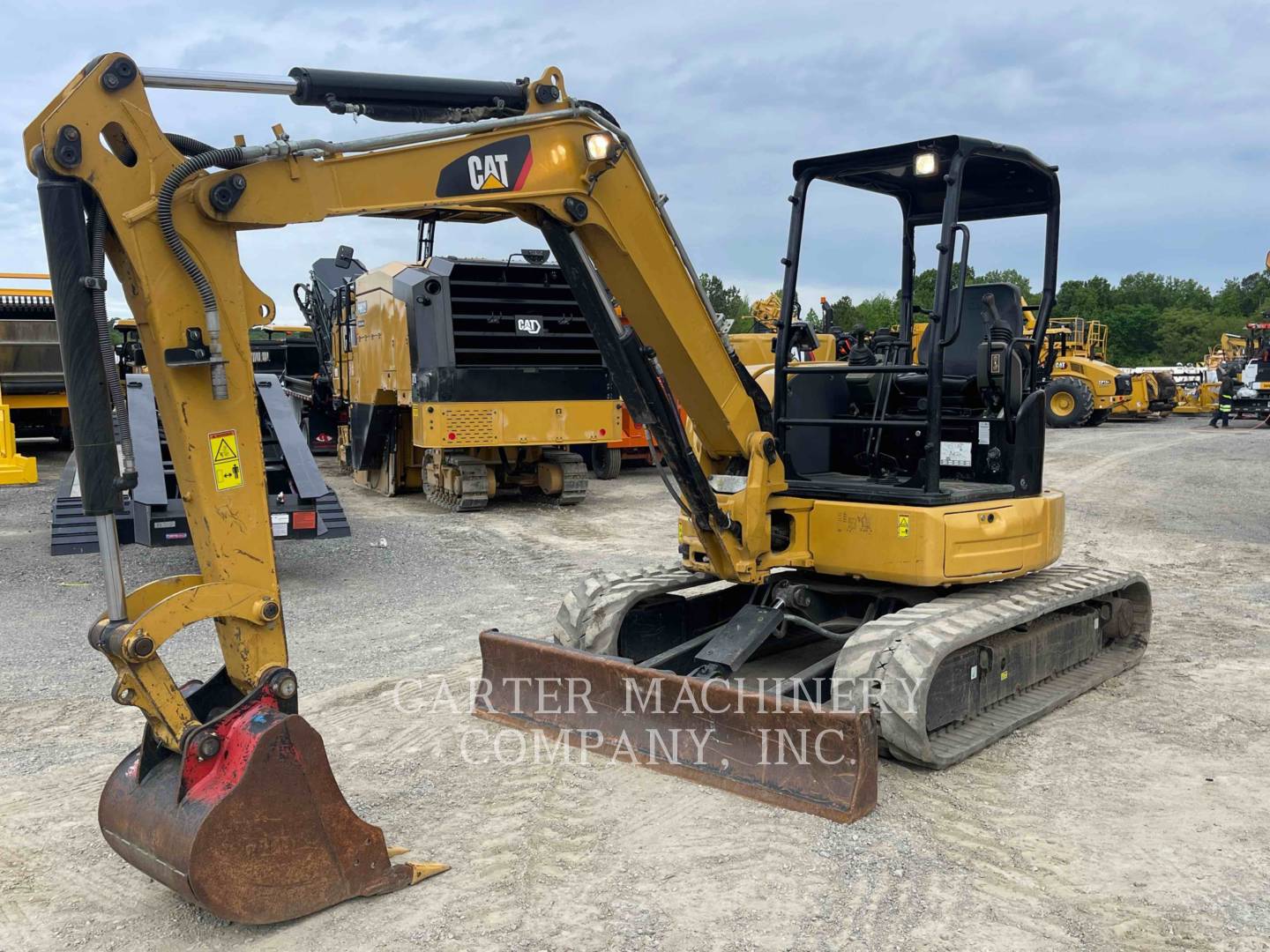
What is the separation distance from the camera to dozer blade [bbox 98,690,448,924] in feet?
Result: 10.7

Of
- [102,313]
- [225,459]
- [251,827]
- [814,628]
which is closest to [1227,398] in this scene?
[814,628]

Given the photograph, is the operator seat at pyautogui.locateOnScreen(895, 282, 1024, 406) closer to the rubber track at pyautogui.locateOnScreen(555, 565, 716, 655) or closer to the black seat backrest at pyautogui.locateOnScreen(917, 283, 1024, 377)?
the black seat backrest at pyautogui.locateOnScreen(917, 283, 1024, 377)

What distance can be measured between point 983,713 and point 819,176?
2665 millimetres

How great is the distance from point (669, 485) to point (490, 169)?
64.3 inches

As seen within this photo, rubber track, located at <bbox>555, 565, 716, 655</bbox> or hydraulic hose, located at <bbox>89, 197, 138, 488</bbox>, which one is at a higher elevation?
hydraulic hose, located at <bbox>89, 197, 138, 488</bbox>

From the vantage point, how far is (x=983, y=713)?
17.1ft

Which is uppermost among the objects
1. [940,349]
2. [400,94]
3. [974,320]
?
[400,94]

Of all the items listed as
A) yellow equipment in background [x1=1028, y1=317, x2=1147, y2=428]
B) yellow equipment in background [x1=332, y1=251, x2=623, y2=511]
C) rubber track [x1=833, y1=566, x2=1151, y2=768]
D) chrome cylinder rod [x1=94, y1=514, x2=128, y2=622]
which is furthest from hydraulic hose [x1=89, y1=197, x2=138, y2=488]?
yellow equipment in background [x1=1028, y1=317, x2=1147, y2=428]

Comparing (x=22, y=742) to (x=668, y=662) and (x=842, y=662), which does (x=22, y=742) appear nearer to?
(x=668, y=662)

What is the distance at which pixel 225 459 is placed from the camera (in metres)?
3.51

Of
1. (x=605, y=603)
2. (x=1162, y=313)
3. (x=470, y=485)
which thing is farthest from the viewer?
(x=1162, y=313)

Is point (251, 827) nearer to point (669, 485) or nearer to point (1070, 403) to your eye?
point (669, 485)

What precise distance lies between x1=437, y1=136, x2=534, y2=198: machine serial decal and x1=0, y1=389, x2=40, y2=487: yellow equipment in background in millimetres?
12133

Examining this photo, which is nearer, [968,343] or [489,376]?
[968,343]
